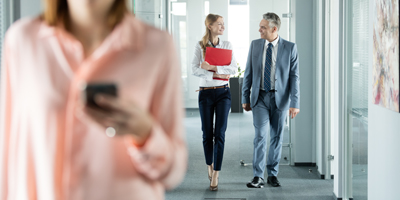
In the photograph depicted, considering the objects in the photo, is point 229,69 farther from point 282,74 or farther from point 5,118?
point 5,118

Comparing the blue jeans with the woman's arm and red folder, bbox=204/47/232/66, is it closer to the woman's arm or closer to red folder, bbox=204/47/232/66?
the woman's arm

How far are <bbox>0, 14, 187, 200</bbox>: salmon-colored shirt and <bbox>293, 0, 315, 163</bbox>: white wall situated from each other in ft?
15.8

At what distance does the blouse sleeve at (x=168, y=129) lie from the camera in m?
0.78

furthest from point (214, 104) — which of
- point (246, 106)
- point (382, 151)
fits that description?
point (382, 151)

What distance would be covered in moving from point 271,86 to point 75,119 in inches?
154

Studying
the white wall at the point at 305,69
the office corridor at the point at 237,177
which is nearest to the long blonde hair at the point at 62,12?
the office corridor at the point at 237,177

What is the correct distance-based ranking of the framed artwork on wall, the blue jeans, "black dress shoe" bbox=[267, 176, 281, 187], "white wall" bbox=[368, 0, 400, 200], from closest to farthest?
the framed artwork on wall, "white wall" bbox=[368, 0, 400, 200], the blue jeans, "black dress shoe" bbox=[267, 176, 281, 187]

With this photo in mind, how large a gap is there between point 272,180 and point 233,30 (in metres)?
1.87

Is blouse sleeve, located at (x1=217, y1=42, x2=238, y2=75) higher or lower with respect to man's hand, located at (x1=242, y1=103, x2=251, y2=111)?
higher

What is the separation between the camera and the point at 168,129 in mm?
832

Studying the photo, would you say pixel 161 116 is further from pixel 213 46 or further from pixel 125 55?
pixel 213 46

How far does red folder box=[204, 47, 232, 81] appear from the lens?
451 cm

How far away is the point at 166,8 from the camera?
543 centimetres

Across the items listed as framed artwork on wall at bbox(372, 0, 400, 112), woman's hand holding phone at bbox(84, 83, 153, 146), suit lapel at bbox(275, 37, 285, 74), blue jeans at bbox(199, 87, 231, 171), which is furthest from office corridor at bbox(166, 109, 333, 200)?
woman's hand holding phone at bbox(84, 83, 153, 146)
